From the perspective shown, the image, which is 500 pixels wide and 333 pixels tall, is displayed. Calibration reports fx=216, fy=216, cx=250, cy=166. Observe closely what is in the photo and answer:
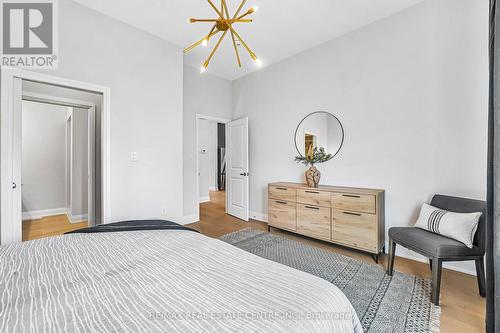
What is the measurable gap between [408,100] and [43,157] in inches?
249

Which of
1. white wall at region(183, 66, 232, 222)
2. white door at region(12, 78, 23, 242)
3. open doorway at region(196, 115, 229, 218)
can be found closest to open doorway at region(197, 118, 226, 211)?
open doorway at region(196, 115, 229, 218)

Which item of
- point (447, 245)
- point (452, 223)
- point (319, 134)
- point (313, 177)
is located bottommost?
point (447, 245)

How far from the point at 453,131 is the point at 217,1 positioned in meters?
2.95

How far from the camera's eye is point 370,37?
2.90 meters

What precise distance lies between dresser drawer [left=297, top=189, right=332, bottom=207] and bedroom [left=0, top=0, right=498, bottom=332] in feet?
0.19

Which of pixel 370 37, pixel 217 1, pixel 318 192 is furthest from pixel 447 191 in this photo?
pixel 217 1

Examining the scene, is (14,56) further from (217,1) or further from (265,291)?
(265,291)

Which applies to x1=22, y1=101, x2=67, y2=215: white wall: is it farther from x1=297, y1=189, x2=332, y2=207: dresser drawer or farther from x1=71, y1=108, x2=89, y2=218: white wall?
x1=297, y1=189, x2=332, y2=207: dresser drawer

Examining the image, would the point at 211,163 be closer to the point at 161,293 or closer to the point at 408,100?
the point at 408,100

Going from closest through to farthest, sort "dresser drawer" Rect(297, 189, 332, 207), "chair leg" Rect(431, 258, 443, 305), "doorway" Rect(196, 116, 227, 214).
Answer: "chair leg" Rect(431, 258, 443, 305)
"dresser drawer" Rect(297, 189, 332, 207)
"doorway" Rect(196, 116, 227, 214)

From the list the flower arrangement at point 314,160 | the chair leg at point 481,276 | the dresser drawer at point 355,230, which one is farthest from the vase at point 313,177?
the chair leg at point 481,276

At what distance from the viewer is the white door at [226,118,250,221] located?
4363 mm

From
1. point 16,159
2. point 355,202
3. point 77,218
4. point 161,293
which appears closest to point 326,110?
point 355,202

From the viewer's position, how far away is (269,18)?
9.09ft
